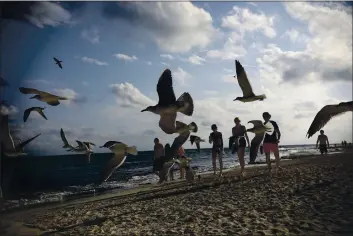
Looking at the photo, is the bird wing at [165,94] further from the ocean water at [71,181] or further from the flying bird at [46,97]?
the ocean water at [71,181]

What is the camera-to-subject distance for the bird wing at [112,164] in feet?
25.8

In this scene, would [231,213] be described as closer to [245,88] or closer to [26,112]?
[245,88]

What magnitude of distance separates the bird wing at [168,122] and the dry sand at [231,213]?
2021mm

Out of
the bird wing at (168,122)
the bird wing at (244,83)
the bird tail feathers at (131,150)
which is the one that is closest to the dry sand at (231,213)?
the bird tail feathers at (131,150)

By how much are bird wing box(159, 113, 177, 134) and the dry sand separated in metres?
2.02

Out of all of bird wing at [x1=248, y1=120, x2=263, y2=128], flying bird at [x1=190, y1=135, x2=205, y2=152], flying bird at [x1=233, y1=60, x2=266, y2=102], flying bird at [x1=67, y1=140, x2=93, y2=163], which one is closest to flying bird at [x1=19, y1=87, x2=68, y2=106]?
flying bird at [x1=67, y1=140, x2=93, y2=163]

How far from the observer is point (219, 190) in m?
9.77

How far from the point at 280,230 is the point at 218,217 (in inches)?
60.7

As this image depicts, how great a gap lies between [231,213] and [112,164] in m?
3.26

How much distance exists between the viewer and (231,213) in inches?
278

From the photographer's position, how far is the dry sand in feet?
19.8

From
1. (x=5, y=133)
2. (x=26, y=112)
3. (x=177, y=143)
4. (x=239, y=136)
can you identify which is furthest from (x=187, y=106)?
(x=5, y=133)

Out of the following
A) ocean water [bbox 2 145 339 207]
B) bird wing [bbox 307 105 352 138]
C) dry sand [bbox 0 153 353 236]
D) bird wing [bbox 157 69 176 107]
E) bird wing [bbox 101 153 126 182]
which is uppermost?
bird wing [bbox 157 69 176 107]

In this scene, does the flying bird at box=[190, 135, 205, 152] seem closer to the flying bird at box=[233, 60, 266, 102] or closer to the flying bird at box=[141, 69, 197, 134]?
the flying bird at box=[141, 69, 197, 134]
